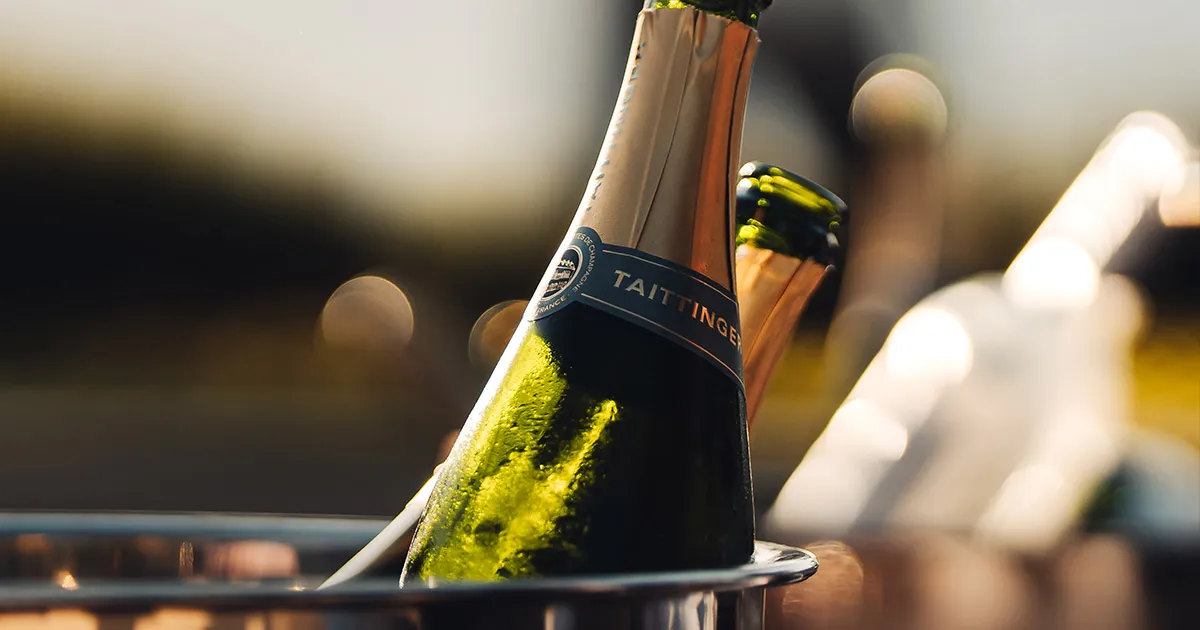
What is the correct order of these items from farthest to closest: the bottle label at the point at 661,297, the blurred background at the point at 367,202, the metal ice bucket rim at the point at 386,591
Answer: the blurred background at the point at 367,202 < the bottle label at the point at 661,297 < the metal ice bucket rim at the point at 386,591

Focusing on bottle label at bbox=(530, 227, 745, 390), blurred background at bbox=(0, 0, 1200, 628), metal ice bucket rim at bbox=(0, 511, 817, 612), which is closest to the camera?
metal ice bucket rim at bbox=(0, 511, 817, 612)

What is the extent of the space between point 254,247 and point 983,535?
1.82 metres

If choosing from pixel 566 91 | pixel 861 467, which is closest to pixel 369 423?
pixel 566 91

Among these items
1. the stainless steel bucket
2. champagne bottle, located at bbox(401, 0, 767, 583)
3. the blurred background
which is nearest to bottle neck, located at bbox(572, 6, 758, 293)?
champagne bottle, located at bbox(401, 0, 767, 583)

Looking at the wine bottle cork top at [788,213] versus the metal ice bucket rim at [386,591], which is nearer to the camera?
the metal ice bucket rim at [386,591]

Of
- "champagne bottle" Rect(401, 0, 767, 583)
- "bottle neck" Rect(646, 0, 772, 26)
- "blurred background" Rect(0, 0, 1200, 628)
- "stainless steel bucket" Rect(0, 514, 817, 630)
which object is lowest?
"stainless steel bucket" Rect(0, 514, 817, 630)

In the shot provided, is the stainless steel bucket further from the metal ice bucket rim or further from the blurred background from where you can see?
the blurred background

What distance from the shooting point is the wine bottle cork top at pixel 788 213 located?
14.6 inches

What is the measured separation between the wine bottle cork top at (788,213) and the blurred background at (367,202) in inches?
44.9

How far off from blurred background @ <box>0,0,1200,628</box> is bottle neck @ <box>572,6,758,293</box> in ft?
3.81

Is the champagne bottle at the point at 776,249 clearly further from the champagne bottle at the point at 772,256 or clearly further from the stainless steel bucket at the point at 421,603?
the stainless steel bucket at the point at 421,603

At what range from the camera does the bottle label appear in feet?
1.14

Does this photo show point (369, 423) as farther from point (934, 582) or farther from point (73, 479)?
point (934, 582)

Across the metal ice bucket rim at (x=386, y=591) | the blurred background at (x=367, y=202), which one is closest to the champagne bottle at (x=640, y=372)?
the metal ice bucket rim at (x=386, y=591)
